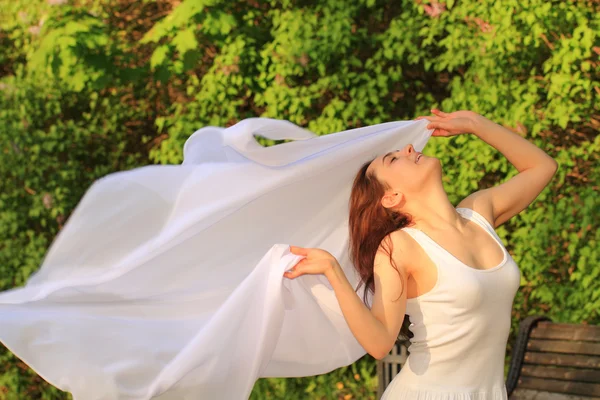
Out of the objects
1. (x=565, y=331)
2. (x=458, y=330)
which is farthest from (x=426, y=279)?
(x=565, y=331)

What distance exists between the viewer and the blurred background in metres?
5.03

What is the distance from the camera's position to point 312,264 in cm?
260

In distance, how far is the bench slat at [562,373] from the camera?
4129 millimetres

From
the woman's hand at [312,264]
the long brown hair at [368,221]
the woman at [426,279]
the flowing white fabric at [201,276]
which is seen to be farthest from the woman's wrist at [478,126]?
the woman's hand at [312,264]

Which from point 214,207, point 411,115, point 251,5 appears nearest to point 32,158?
point 251,5

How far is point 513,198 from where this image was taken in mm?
3094

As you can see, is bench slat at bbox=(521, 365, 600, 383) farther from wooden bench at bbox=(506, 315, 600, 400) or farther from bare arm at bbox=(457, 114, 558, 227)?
bare arm at bbox=(457, 114, 558, 227)

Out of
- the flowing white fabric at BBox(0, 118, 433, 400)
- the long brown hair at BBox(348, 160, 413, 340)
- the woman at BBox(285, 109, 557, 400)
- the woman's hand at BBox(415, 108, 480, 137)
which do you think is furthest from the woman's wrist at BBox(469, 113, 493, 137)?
the long brown hair at BBox(348, 160, 413, 340)

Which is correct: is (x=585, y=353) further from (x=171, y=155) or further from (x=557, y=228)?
(x=171, y=155)

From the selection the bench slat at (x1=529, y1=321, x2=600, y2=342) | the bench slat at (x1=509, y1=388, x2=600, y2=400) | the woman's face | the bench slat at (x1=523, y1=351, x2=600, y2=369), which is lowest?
the bench slat at (x1=509, y1=388, x2=600, y2=400)

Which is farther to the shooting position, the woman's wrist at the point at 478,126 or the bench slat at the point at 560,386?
the bench slat at the point at 560,386

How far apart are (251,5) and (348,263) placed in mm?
3505

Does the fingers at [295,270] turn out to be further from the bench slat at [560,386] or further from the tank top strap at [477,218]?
the bench slat at [560,386]

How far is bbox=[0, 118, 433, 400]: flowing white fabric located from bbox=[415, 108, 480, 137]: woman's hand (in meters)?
0.07
